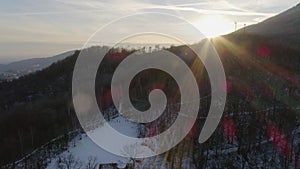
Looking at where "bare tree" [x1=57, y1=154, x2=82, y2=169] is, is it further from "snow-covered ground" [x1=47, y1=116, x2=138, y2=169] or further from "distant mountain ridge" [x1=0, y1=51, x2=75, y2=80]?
"distant mountain ridge" [x1=0, y1=51, x2=75, y2=80]

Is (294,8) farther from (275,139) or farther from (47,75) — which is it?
(275,139)

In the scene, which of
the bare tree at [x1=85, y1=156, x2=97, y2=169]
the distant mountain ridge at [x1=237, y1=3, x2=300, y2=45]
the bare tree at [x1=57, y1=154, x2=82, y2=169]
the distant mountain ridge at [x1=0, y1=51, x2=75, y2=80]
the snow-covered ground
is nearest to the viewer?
the bare tree at [x1=85, y1=156, x2=97, y2=169]

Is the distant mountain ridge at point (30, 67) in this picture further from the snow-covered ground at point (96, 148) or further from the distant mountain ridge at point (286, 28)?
the snow-covered ground at point (96, 148)

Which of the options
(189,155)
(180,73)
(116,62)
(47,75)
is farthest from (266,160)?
(47,75)

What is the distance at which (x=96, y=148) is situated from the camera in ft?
66.3

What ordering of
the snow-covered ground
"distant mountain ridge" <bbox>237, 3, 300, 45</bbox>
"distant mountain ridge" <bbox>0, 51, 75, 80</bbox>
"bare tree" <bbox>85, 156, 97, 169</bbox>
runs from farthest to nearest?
"distant mountain ridge" <bbox>0, 51, 75, 80</bbox> → "distant mountain ridge" <bbox>237, 3, 300, 45</bbox> → the snow-covered ground → "bare tree" <bbox>85, 156, 97, 169</bbox>

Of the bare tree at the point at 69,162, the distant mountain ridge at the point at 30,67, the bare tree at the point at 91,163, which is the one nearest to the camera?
the bare tree at the point at 91,163

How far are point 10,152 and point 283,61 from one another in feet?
73.1

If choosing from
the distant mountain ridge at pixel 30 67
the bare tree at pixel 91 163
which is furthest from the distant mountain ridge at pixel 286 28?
the distant mountain ridge at pixel 30 67

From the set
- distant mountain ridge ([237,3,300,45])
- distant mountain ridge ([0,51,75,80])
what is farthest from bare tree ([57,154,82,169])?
distant mountain ridge ([0,51,75,80])

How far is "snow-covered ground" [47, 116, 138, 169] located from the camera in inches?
719

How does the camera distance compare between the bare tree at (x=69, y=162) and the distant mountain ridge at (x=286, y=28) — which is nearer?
the bare tree at (x=69, y=162)

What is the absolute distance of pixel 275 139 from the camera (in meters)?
18.0

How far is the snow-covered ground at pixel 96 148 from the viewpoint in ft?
59.9
